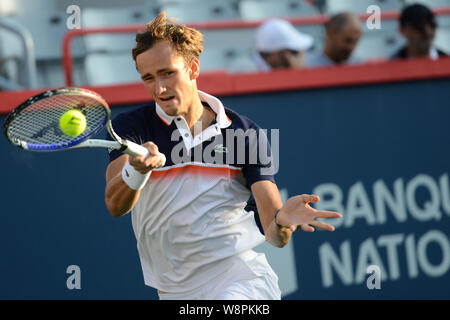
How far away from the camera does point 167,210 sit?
334cm

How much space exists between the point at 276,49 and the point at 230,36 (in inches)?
33.7

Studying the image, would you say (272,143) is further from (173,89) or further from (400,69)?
(173,89)

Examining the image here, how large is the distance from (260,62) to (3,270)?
239 centimetres

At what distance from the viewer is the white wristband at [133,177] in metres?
2.98

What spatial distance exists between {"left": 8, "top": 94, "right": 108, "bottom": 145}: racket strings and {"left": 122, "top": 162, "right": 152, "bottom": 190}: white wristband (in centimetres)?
20

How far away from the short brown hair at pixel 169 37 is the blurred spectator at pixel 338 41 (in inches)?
105

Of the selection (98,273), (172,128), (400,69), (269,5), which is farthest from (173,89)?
(269,5)

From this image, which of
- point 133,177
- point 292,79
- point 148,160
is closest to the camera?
point 148,160

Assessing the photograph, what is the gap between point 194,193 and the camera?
333 cm

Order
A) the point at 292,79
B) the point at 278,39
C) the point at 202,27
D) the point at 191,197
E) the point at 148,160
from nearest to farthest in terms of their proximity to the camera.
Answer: the point at 148,160 < the point at 191,197 < the point at 292,79 < the point at 278,39 < the point at 202,27

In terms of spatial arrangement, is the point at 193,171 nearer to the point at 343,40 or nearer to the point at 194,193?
the point at 194,193

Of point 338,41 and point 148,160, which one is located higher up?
point 338,41

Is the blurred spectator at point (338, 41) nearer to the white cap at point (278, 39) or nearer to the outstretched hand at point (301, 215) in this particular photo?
the white cap at point (278, 39)

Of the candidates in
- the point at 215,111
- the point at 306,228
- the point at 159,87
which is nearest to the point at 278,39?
the point at 215,111
